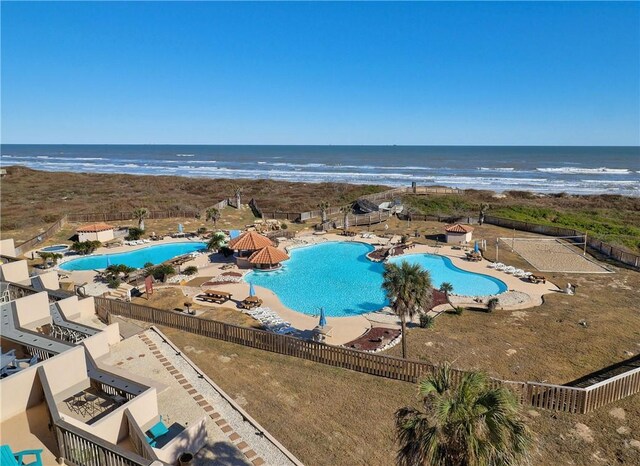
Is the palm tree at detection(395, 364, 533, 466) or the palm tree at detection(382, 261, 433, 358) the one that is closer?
the palm tree at detection(395, 364, 533, 466)

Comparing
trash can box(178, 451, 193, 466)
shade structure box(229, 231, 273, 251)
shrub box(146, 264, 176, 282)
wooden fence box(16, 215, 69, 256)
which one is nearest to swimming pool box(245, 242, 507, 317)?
shade structure box(229, 231, 273, 251)

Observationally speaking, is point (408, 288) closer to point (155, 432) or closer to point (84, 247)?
point (155, 432)

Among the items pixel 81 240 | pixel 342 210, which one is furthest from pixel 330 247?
pixel 81 240

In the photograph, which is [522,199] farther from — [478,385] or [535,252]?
[478,385]

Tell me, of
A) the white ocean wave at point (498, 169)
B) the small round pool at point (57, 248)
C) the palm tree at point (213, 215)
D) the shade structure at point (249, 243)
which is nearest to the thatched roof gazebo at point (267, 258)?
the shade structure at point (249, 243)

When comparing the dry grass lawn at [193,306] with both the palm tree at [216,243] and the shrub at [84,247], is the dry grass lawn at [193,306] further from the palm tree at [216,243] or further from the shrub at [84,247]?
the shrub at [84,247]

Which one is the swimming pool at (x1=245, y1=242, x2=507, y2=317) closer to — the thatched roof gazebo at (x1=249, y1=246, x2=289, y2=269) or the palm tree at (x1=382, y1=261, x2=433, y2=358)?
the thatched roof gazebo at (x1=249, y1=246, x2=289, y2=269)
